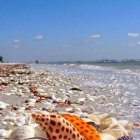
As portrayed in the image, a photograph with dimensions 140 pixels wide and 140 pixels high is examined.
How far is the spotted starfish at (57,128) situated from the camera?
3.86 metres

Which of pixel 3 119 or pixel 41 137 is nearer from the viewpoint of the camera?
pixel 41 137

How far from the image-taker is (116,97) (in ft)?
32.8

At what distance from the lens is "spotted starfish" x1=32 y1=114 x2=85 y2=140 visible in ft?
12.6

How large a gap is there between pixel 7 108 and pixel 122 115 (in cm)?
205

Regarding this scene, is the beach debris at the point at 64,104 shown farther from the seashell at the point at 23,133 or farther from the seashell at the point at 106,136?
the seashell at the point at 23,133

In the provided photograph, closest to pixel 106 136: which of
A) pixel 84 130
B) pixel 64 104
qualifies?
pixel 84 130

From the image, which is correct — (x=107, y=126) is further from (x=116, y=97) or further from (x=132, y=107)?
(x=116, y=97)

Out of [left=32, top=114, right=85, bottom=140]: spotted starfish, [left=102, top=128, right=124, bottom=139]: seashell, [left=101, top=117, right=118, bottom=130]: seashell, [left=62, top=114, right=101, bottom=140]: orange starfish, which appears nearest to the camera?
[left=32, top=114, right=85, bottom=140]: spotted starfish

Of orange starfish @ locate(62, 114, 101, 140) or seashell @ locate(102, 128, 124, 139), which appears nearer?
orange starfish @ locate(62, 114, 101, 140)

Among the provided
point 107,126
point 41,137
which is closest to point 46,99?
point 107,126

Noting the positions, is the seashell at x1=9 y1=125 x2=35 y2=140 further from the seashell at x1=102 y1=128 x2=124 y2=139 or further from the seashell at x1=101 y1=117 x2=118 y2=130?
the seashell at x1=101 y1=117 x2=118 y2=130

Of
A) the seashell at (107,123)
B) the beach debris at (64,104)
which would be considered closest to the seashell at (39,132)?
the seashell at (107,123)

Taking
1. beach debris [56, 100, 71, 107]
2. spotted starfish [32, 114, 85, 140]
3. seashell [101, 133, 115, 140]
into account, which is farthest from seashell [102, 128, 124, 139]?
beach debris [56, 100, 71, 107]

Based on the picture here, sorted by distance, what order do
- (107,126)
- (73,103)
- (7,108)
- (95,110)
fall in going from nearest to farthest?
(107,126) < (7,108) < (95,110) < (73,103)
